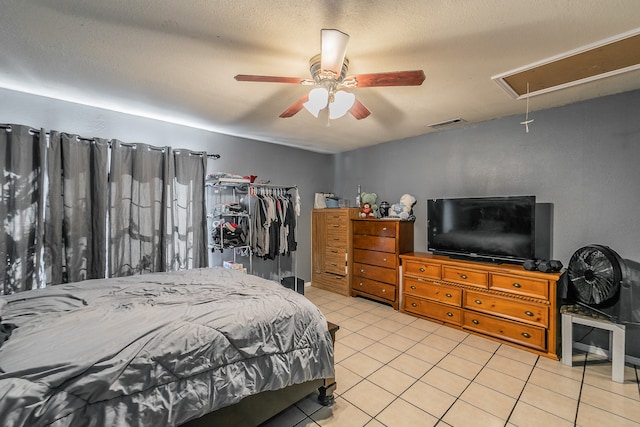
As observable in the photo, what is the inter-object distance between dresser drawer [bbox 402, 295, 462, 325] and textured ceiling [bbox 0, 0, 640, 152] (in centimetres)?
226

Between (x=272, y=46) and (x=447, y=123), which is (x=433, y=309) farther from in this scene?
(x=272, y=46)

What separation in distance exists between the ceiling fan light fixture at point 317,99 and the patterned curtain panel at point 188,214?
7.16ft

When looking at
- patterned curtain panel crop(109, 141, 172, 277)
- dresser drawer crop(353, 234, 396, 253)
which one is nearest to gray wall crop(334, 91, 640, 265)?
dresser drawer crop(353, 234, 396, 253)

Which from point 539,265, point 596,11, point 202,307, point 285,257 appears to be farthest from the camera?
point 285,257

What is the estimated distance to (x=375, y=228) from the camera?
4000mm

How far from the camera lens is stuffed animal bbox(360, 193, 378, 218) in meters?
4.25

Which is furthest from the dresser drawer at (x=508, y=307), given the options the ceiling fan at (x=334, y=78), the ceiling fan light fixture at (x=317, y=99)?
the ceiling fan light fixture at (x=317, y=99)

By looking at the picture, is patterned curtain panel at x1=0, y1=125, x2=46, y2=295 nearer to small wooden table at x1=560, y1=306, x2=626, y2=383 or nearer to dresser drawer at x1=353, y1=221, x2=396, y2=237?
dresser drawer at x1=353, y1=221, x2=396, y2=237

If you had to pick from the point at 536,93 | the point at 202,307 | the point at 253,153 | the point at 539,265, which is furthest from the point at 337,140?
the point at 202,307

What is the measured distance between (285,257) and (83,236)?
2630mm

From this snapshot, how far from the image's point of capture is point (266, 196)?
3.98 meters

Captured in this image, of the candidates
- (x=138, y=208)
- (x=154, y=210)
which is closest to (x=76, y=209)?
(x=138, y=208)

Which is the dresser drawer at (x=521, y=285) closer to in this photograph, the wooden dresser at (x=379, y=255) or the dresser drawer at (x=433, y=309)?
the dresser drawer at (x=433, y=309)

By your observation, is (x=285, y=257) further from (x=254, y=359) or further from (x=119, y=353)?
(x=119, y=353)
